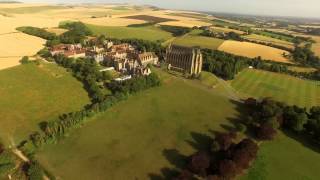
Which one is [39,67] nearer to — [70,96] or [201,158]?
[70,96]

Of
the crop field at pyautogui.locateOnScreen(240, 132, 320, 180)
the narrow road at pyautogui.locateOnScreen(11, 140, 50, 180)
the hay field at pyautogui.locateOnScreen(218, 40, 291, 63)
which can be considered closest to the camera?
the crop field at pyautogui.locateOnScreen(240, 132, 320, 180)

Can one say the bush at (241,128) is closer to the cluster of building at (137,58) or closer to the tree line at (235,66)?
→ the cluster of building at (137,58)

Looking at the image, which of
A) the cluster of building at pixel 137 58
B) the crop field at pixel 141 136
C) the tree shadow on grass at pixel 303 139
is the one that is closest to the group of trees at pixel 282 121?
the tree shadow on grass at pixel 303 139

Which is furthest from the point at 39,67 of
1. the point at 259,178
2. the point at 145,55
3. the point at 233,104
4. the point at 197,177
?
the point at 259,178

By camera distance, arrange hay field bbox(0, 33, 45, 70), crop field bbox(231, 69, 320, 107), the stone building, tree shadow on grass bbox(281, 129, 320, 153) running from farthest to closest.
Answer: hay field bbox(0, 33, 45, 70) → the stone building → crop field bbox(231, 69, 320, 107) → tree shadow on grass bbox(281, 129, 320, 153)

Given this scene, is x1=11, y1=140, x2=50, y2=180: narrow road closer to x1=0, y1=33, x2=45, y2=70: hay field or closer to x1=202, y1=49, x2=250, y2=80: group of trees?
x1=0, y1=33, x2=45, y2=70: hay field

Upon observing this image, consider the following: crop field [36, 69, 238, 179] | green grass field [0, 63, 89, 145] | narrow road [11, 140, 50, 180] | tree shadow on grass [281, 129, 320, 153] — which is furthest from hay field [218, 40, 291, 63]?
narrow road [11, 140, 50, 180]
